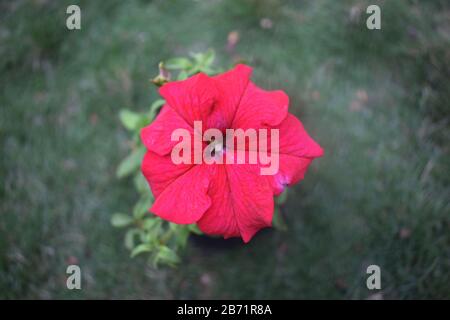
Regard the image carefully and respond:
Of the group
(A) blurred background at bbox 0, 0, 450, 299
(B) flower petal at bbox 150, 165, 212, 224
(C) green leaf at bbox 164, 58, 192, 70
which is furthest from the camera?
(A) blurred background at bbox 0, 0, 450, 299

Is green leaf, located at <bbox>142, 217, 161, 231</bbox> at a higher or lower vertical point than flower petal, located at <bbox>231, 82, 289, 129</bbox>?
lower

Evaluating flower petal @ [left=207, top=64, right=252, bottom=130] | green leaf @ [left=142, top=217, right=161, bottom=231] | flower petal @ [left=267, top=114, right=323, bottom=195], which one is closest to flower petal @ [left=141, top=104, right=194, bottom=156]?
flower petal @ [left=207, top=64, right=252, bottom=130]

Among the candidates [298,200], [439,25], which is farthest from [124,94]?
[439,25]

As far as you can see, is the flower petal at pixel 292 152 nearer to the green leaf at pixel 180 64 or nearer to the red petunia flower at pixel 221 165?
the red petunia flower at pixel 221 165

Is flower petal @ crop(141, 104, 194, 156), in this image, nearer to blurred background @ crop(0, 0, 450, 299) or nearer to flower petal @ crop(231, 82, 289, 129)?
flower petal @ crop(231, 82, 289, 129)

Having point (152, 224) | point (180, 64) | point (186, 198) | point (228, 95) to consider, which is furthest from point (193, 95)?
point (152, 224)

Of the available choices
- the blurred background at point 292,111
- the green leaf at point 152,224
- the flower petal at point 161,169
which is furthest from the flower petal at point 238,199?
the blurred background at point 292,111

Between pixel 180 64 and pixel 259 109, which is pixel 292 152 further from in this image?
pixel 180 64

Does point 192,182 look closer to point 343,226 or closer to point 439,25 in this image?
point 343,226
